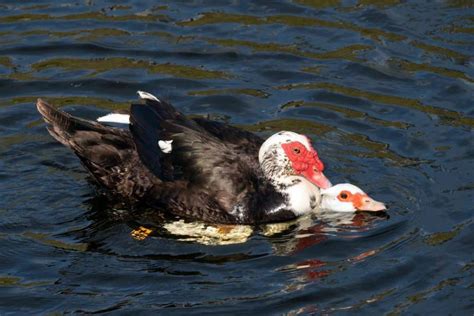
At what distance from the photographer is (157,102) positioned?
36.2 feet

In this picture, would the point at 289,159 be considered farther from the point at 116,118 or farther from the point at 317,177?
the point at 116,118

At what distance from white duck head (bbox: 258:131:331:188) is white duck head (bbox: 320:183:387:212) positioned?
0.17 meters

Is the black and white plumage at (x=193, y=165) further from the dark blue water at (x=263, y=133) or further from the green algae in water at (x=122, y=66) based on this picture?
the green algae in water at (x=122, y=66)

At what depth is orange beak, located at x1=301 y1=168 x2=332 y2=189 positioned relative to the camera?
35.2 ft

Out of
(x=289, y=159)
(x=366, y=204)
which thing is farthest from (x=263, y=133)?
(x=366, y=204)

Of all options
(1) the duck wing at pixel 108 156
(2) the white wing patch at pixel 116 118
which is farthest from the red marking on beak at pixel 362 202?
(2) the white wing patch at pixel 116 118

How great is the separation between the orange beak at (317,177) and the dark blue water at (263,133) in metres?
0.29

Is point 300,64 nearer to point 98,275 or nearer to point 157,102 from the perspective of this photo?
point 157,102

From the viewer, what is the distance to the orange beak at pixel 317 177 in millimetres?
10727

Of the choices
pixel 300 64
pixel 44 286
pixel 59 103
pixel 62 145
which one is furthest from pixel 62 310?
pixel 300 64

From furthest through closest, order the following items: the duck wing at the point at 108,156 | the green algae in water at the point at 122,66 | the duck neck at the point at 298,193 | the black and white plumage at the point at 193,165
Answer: the green algae in water at the point at 122,66
the duck wing at the point at 108,156
the duck neck at the point at 298,193
the black and white plumage at the point at 193,165

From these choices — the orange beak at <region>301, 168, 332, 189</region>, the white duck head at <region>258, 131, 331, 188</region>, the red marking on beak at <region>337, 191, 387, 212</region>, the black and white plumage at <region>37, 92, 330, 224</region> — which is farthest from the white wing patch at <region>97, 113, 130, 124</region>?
the red marking on beak at <region>337, 191, 387, 212</region>

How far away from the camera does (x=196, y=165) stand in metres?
10.5

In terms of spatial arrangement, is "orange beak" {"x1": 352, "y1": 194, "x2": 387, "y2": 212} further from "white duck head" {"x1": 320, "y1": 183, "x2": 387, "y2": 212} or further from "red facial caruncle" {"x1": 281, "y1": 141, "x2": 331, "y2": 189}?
"red facial caruncle" {"x1": 281, "y1": 141, "x2": 331, "y2": 189}
